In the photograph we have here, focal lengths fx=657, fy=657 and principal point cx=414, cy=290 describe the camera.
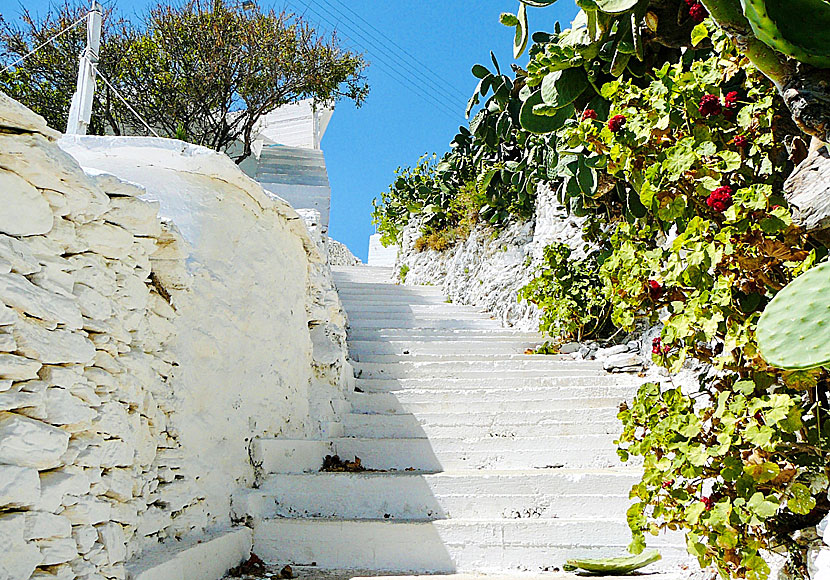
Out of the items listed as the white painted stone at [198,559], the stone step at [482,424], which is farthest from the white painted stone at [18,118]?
the stone step at [482,424]

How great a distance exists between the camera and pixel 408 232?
27.8ft

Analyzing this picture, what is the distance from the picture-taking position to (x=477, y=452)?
10.5 ft

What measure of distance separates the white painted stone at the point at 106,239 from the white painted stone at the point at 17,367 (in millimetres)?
393

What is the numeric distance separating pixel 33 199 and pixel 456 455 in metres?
2.23

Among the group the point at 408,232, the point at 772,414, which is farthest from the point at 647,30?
the point at 408,232

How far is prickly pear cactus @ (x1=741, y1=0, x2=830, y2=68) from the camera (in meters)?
1.16

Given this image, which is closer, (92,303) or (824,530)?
(824,530)

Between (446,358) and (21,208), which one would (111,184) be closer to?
(21,208)

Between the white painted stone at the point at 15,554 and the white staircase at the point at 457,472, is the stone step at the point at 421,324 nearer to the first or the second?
the white staircase at the point at 457,472

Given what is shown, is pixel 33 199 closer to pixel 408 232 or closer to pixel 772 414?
pixel 772 414

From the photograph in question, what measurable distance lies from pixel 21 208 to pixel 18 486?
0.61 meters

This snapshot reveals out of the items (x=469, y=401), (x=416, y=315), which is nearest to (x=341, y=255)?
(x=416, y=315)

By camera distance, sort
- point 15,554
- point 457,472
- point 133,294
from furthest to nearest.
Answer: point 457,472 → point 133,294 → point 15,554

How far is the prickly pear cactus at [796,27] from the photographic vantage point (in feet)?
3.80
